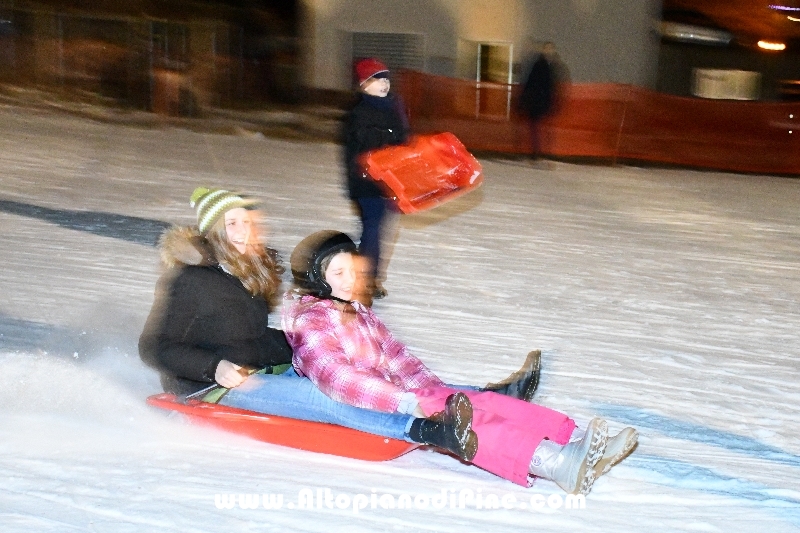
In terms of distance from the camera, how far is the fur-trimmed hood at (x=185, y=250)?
3738 millimetres

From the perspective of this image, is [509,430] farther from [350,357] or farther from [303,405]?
[303,405]

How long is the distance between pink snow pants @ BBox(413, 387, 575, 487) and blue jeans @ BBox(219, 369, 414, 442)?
14 centimetres

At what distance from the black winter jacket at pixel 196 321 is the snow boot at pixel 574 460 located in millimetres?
1173

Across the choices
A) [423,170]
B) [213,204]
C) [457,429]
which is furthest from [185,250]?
[423,170]

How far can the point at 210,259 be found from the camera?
3758 millimetres

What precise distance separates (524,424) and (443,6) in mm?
15129

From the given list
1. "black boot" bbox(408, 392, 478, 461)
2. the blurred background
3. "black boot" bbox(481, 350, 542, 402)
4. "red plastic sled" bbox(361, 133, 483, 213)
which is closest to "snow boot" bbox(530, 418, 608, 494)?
"black boot" bbox(408, 392, 478, 461)

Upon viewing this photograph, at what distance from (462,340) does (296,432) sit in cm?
209

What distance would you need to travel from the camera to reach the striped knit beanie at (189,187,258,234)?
3.72 m

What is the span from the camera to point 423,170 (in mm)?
5980

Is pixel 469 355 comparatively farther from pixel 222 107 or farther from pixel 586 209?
pixel 222 107

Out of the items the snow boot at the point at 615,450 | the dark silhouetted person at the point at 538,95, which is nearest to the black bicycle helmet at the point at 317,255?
the snow boot at the point at 615,450

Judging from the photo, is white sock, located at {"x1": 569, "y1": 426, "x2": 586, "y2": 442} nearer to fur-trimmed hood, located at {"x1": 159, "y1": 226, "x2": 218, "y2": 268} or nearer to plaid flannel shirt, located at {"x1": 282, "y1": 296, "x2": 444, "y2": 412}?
plaid flannel shirt, located at {"x1": 282, "y1": 296, "x2": 444, "y2": 412}

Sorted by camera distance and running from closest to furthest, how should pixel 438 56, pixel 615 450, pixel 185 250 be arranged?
pixel 615 450, pixel 185 250, pixel 438 56
